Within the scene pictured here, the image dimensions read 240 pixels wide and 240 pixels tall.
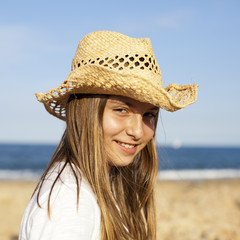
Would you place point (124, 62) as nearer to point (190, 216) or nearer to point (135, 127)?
point (135, 127)

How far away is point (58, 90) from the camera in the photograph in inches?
80.4

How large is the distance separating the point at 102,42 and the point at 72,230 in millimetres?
1119

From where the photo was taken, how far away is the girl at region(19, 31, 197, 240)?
1.50 meters

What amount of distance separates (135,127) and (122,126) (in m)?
0.10

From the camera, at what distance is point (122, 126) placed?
1.96 meters

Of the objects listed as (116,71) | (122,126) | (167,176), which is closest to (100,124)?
(122,126)

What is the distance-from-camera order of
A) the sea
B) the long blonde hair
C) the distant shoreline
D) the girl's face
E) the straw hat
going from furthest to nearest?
the sea < the distant shoreline < the girl's face < the straw hat < the long blonde hair

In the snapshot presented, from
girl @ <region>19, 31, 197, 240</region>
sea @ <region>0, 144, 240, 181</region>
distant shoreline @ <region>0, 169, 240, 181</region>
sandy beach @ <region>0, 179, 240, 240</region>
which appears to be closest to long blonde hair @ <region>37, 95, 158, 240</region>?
girl @ <region>19, 31, 197, 240</region>

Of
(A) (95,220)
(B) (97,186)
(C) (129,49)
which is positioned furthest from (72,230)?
(C) (129,49)

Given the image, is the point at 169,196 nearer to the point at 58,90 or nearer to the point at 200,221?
the point at 200,221

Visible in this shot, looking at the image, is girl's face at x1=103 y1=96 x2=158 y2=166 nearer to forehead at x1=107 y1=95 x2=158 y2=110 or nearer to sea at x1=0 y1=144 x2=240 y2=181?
forehead at x1=107 y1=95 x2=158 y2=110

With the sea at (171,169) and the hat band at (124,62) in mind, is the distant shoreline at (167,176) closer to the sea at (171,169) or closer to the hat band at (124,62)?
the sea at (171,169)

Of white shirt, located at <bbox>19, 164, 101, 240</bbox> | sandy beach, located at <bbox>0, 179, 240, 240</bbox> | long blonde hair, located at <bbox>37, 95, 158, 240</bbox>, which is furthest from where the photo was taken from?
sandy beach, located at <bbox>0, 179, 240, 240</bbox>

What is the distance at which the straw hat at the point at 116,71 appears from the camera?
1.82m
